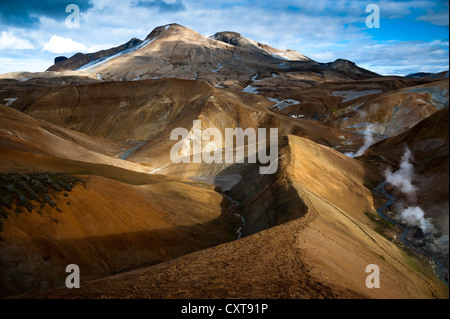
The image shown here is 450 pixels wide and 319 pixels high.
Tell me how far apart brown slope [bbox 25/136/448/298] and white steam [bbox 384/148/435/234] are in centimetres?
380

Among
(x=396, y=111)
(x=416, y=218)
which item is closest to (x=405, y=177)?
(x=416, y=218)

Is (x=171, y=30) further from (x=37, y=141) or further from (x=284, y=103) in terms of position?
(x=37, y=141)

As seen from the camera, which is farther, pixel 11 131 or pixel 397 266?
pixel 11 131

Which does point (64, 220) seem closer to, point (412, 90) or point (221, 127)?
point (221, 127)

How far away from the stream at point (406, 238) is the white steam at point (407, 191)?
65 centimetres

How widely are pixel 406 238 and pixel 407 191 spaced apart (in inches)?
340

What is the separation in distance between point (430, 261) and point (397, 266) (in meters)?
3.98

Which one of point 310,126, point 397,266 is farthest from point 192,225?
point 310,126

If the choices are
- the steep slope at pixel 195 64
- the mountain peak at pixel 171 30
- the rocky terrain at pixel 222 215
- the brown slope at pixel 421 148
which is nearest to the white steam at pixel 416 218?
the rocky terrain at pixel 222 215

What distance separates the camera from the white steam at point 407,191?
22.3 meters

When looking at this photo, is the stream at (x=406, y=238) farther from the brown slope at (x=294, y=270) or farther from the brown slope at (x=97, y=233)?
the brown slope at (x=97, y=233)

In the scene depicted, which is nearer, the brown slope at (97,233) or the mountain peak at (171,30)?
the brown slope at (97,233)

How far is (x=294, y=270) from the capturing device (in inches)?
418
